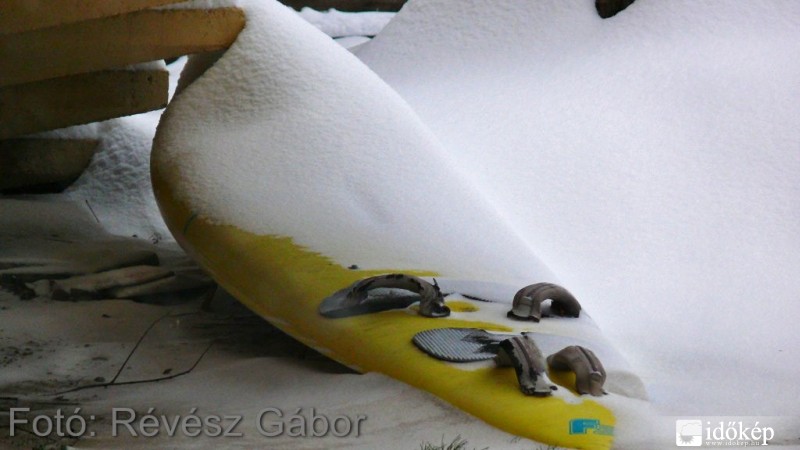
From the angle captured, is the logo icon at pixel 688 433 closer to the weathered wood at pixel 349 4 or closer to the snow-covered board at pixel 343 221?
the snow-covered board at pixel 343 221

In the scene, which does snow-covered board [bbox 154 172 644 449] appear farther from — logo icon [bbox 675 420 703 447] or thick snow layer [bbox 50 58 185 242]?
thick snow layer [bbox 50 58 185 242]

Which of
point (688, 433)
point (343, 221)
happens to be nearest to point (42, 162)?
point (343, 221)

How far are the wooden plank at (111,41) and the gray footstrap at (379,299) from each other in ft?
4.07

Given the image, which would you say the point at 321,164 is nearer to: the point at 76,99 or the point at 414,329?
the point at 414,329

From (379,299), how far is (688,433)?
2.88 feet

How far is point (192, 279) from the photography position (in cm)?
367

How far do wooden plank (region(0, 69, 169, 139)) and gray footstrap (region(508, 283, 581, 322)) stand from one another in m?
2.28

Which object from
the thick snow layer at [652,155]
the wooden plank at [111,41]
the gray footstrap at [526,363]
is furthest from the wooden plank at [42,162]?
the gray footstrap at [526,363]

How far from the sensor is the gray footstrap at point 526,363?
2225 millimetres

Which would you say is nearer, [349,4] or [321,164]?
[321,164]

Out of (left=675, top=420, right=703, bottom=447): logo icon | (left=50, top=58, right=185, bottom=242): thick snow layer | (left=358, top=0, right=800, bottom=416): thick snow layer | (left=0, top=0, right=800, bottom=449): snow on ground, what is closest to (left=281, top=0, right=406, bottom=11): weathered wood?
(left=0, top=0, right=800, bottom=449): snow on ground

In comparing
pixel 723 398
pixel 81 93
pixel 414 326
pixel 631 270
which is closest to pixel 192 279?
pixel 81 93

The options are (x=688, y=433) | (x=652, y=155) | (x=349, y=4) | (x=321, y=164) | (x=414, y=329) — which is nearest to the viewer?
(x=688, y=433)

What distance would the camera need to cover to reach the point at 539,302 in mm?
2637
